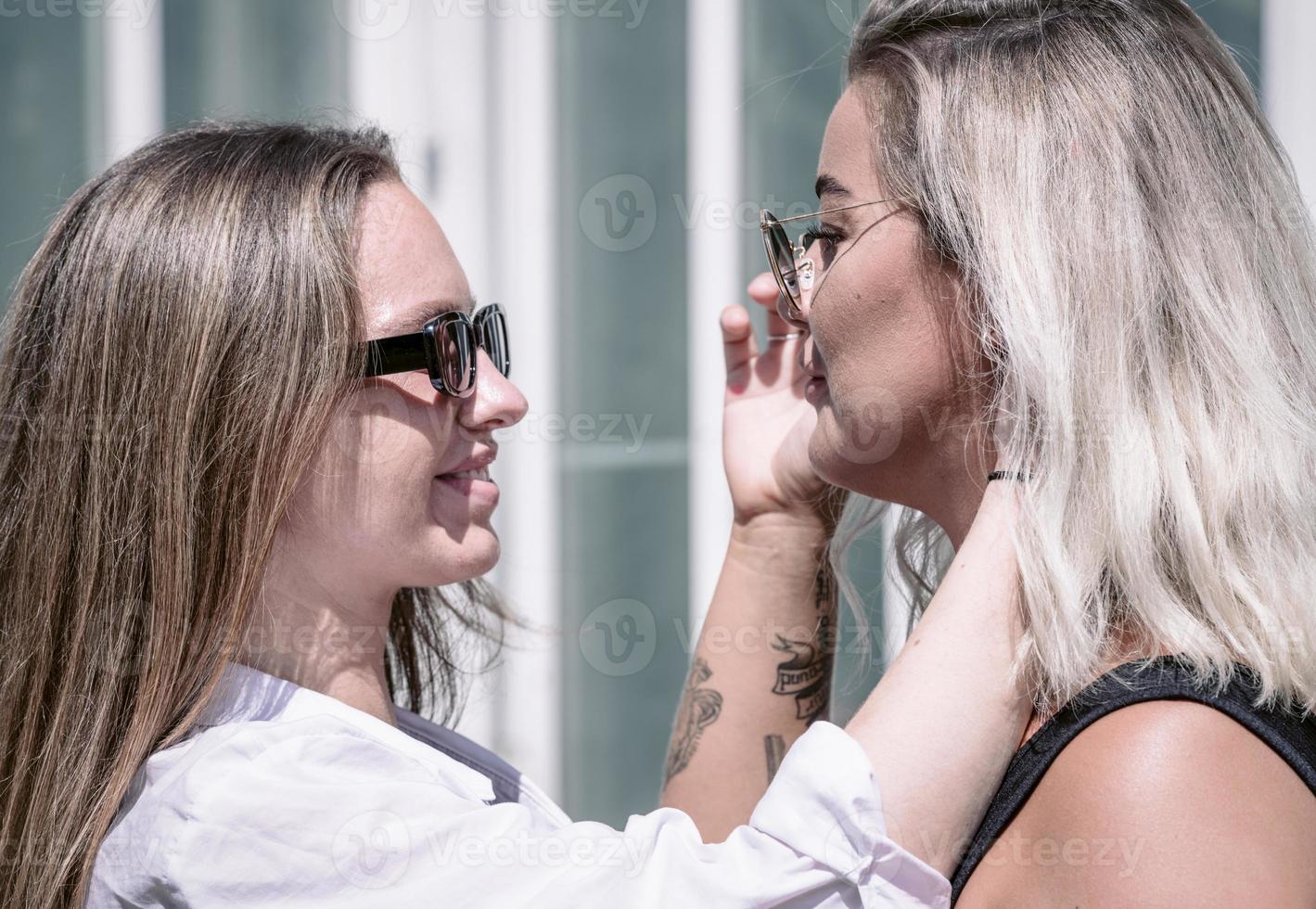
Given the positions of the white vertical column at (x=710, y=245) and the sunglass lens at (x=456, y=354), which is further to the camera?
the white vertical column at (x=710, y=245)

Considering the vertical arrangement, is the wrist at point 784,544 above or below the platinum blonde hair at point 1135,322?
below

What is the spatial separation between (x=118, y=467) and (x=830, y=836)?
1.05 m

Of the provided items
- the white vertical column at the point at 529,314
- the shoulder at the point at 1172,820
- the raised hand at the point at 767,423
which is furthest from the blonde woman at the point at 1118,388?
the white vertical column at the point at 529,314

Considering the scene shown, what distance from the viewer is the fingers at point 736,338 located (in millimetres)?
2123

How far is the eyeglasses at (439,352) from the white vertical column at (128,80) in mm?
1900

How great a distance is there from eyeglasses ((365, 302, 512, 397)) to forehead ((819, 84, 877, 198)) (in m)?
0.60

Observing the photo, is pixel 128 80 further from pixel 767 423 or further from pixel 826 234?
pixel 826 234

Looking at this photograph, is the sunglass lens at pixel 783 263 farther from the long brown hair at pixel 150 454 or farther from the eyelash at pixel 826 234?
the long brown hair at pixel 150 454

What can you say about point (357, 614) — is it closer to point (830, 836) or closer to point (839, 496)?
point (830, 836)

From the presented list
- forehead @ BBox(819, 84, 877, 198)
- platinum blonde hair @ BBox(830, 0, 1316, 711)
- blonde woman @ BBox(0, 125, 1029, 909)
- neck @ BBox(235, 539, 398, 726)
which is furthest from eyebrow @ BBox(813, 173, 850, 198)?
neck @ BBox(235, 539, 398, 726)

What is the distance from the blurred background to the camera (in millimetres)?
2971

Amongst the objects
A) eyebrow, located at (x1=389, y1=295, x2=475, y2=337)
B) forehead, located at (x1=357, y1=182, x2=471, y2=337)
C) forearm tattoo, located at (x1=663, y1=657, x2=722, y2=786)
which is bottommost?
forearm tattoo, located at (x1=663, y1=657, x2=722, y2=786)

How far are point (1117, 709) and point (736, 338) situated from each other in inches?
45.8

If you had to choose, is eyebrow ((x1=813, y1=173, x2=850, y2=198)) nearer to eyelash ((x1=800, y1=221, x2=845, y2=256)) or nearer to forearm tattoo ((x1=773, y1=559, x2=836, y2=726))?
eyelash ((x1=800, y1=221, x2=845, y2=256))
